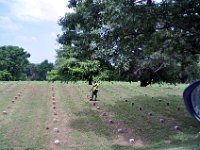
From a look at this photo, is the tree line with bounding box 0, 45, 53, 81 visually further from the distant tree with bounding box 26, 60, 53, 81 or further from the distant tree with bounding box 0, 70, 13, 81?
the distant tree with bounding box 26, 60, 53, 81

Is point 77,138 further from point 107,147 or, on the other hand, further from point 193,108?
point 193,108

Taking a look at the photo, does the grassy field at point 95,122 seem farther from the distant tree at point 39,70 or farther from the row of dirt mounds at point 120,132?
the distant tree at point 39,70

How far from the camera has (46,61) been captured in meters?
92.1

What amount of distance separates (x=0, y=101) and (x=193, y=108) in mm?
13469

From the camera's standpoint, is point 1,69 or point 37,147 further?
point 1,69

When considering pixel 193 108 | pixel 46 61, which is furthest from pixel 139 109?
pixel 46 61

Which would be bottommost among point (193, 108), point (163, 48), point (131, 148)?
point (131, 148)

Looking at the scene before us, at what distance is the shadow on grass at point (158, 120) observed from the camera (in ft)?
35.9

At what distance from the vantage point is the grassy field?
1070cm

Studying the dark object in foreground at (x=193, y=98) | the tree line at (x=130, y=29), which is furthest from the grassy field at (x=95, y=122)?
the dark object in foreground at (x=193, y=98)

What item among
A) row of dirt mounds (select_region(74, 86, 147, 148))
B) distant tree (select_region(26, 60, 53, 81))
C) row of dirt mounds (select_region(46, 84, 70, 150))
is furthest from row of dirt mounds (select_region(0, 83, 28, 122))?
distant tree (select_region(26, 60, 53, 81))

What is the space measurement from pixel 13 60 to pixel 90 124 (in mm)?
57451

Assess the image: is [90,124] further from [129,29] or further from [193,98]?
[193,98]

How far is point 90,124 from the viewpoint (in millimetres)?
12898
